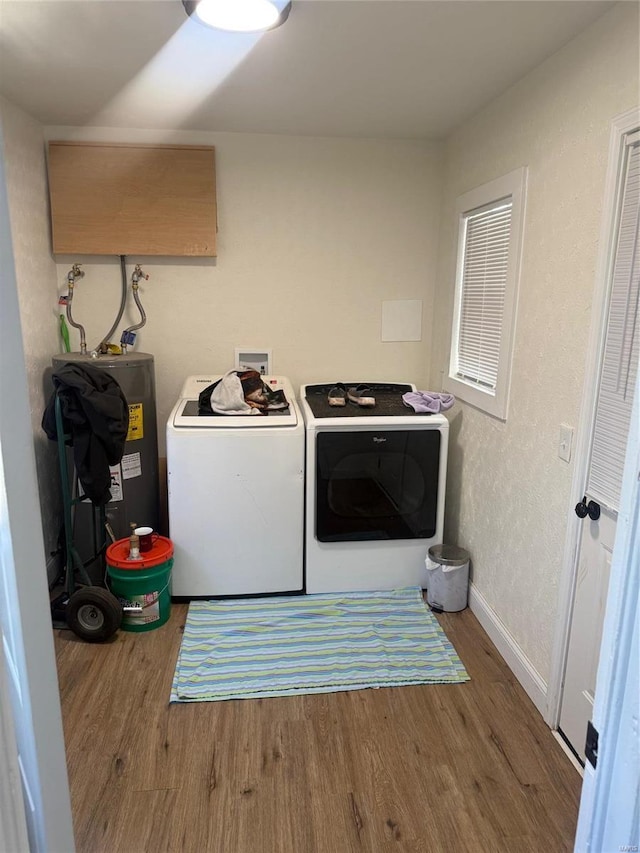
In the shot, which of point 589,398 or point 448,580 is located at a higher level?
point 589,398

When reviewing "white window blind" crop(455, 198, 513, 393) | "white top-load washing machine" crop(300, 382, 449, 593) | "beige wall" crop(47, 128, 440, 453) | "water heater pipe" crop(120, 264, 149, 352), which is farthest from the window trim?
"water heater pipe" crop(120, 264, 149, 352)

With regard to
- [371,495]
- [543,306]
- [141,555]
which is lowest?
[141,555]

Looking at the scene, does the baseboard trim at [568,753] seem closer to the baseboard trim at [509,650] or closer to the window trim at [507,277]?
the baseboard trim at [509,650]

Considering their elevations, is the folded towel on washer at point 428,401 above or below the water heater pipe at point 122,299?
below

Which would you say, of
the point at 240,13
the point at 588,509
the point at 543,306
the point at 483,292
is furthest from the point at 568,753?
the point at 240,13

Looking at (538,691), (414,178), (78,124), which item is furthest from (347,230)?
(538,691)

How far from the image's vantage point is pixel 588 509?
1.87 metres

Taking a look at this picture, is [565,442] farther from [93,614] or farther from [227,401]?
[93,614]

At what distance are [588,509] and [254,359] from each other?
2.19 meters

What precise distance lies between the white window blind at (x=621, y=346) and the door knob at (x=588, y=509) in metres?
0.04

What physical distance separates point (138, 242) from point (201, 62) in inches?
47.3

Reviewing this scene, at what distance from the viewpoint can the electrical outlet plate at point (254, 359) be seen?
350 cm

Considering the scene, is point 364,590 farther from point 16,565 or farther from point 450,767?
point 16,565

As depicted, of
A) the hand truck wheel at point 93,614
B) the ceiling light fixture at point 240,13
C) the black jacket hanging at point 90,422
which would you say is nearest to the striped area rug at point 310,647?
the hand truck wheel at point 93,614
